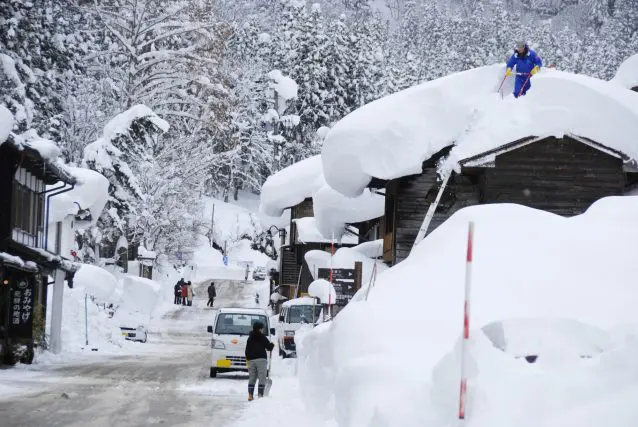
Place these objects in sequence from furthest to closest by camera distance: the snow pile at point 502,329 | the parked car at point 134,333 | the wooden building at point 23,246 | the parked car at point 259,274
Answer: the parked car at point 259,274 < the parked car at point 134,333 < the wooden building at point 23,246 < the snow pile at point 502,329

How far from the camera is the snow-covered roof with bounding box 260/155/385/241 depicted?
108 feet

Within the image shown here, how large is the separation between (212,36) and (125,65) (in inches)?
325

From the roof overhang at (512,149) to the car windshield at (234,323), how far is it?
7332mm

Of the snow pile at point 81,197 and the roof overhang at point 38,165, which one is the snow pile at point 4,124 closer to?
the roof overhang at point 38,165

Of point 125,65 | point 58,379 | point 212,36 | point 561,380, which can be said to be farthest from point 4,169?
point 125,65

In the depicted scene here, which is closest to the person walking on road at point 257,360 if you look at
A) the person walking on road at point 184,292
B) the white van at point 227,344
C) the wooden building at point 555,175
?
the white van at point 227,344

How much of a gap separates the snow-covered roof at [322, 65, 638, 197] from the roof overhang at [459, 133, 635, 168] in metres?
0.13

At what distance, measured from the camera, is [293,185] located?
4766 cm

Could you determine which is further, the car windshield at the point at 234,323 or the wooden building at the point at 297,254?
the wooden building at the point at 297,254

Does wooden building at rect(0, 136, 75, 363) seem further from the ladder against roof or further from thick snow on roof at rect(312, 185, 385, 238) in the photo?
the ladder against roof

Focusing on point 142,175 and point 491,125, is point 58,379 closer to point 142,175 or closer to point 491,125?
point 491,125

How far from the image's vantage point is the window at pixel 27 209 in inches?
1050

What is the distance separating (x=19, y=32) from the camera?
149 ft

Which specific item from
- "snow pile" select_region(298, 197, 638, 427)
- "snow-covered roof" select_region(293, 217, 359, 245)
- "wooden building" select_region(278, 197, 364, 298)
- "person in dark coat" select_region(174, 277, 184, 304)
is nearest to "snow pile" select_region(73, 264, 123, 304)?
"wooden building" select_region(278, 197, 364, 298)
